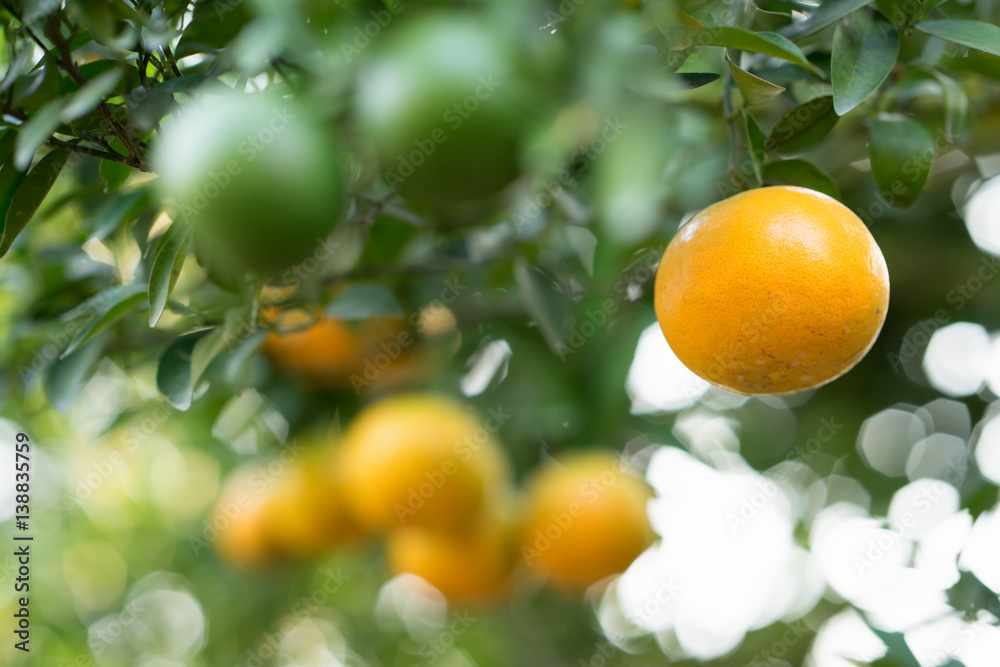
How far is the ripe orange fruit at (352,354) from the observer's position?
5.00 ft

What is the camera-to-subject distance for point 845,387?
1.89 m

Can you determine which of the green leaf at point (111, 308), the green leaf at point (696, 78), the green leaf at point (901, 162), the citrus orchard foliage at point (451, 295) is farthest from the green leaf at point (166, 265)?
the green leaf at point (901, 162)

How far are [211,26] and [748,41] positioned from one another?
58cm

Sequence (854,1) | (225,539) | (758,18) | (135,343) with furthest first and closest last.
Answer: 1. (225,539)
2. (135,343)
3. (758,18)
4. (854,1)

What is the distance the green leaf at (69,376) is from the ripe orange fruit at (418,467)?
47cm

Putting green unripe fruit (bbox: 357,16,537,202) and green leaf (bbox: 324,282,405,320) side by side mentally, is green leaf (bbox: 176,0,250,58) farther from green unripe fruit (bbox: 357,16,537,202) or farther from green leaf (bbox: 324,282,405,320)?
green leaf (bbox: 324,282,405,320)

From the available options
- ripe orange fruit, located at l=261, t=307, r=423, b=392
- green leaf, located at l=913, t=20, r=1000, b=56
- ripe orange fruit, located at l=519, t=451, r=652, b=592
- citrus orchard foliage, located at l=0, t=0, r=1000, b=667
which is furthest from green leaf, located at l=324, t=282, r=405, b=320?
green leaf, located at l=913, t=20, r=1000, b=56

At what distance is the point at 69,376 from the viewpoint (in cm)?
112

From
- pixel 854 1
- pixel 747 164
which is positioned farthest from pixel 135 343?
pixel 854 1

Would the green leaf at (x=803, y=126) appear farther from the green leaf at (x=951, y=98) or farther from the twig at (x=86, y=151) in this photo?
the twig at (x=86, y=151)

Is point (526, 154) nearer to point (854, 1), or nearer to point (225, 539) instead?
point (854, 1)

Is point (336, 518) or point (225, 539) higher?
point (336, 518)

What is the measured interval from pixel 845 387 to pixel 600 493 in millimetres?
848

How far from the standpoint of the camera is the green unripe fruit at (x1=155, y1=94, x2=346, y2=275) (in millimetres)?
645
